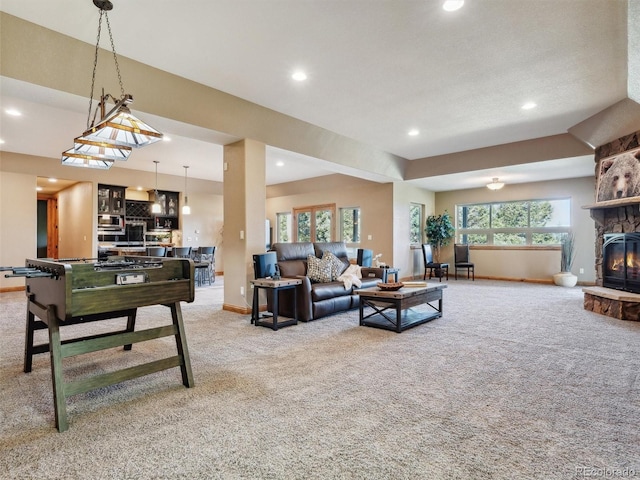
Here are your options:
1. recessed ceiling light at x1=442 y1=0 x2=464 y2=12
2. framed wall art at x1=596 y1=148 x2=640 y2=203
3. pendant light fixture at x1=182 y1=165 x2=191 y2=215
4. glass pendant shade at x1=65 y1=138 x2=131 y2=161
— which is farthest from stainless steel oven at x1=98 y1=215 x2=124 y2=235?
framed wall art at x1=596 y1=148 x2=640 y2=203

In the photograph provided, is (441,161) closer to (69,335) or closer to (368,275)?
(368,275)

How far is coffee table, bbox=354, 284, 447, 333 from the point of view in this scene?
384cm

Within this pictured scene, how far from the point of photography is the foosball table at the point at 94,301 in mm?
1966

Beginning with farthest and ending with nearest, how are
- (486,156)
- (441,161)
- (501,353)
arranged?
(441,161) → (486,156) → (501,353)

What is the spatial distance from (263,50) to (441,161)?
17.7 ft

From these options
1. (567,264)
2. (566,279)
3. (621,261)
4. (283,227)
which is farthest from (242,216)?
(567,264)

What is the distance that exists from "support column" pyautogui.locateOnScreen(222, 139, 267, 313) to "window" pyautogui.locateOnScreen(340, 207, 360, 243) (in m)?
4.66

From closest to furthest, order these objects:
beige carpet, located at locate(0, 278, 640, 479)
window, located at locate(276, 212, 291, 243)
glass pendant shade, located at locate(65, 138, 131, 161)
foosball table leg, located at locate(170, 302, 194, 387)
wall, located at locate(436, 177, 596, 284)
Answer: beige carpet, located at locate(0, 278, 640, 479), foosball table leg, located at locate(170, 302, 194, 387), glass pendant shade, located at locate(65, 138, 131, 161), wall, located at locate(436, 177, 596, 284), window, located at locate(276, 212, 291, 243)

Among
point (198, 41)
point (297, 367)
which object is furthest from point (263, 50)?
point (297, 367)

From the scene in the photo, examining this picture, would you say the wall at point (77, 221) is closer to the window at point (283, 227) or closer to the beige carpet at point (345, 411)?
the beige carpet at point (345, 411)

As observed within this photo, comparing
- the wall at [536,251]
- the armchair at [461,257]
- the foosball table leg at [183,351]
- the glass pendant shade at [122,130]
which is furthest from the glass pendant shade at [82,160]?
the wall at [536,251]

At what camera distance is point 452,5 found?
2852mm

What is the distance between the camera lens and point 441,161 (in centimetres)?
775

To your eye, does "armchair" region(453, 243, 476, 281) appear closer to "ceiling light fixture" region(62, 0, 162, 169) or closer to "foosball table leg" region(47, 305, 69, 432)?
"ceiling light fixture" region(62, 0, 162, 169)
